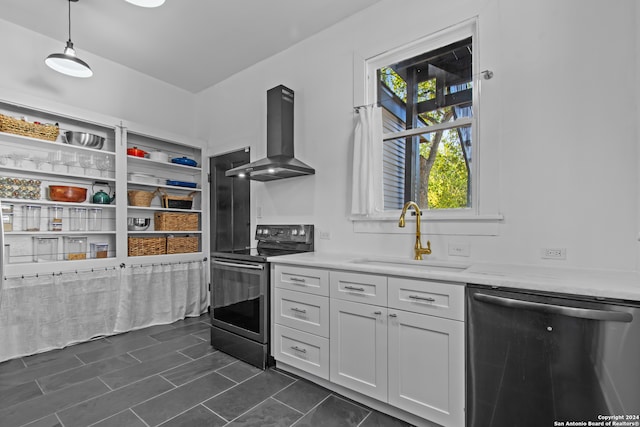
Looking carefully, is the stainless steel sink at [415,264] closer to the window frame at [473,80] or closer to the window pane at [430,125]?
the window frame at [473,80]

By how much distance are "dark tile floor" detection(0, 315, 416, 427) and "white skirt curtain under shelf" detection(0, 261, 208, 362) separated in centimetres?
20

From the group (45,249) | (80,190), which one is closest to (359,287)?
(80,190)

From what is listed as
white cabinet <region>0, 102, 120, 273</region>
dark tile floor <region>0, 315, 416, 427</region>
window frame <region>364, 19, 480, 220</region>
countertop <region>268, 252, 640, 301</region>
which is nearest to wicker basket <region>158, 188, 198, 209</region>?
white cabinet <region>0, 102, 120, 273</region>

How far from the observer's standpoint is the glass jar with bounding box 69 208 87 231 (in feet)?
10.7

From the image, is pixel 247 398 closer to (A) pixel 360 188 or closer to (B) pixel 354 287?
(B) pixel 354 287

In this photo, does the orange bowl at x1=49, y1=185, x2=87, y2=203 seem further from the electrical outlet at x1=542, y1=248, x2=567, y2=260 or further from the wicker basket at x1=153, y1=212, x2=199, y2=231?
the electrical outlet at x1=542, y1=248, x2=567, y2=260

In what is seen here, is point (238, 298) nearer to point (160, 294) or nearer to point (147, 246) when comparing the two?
point (160, 294)

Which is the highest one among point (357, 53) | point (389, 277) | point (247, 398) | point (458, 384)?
point (357, 53)

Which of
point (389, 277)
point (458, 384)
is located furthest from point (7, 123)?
point (458, 384)

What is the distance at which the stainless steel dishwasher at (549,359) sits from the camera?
1.27 m

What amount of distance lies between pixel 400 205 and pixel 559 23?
5.07ft

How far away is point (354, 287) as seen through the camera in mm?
2090

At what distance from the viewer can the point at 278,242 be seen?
3.37 meters

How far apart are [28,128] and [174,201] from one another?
1513 millimetres
